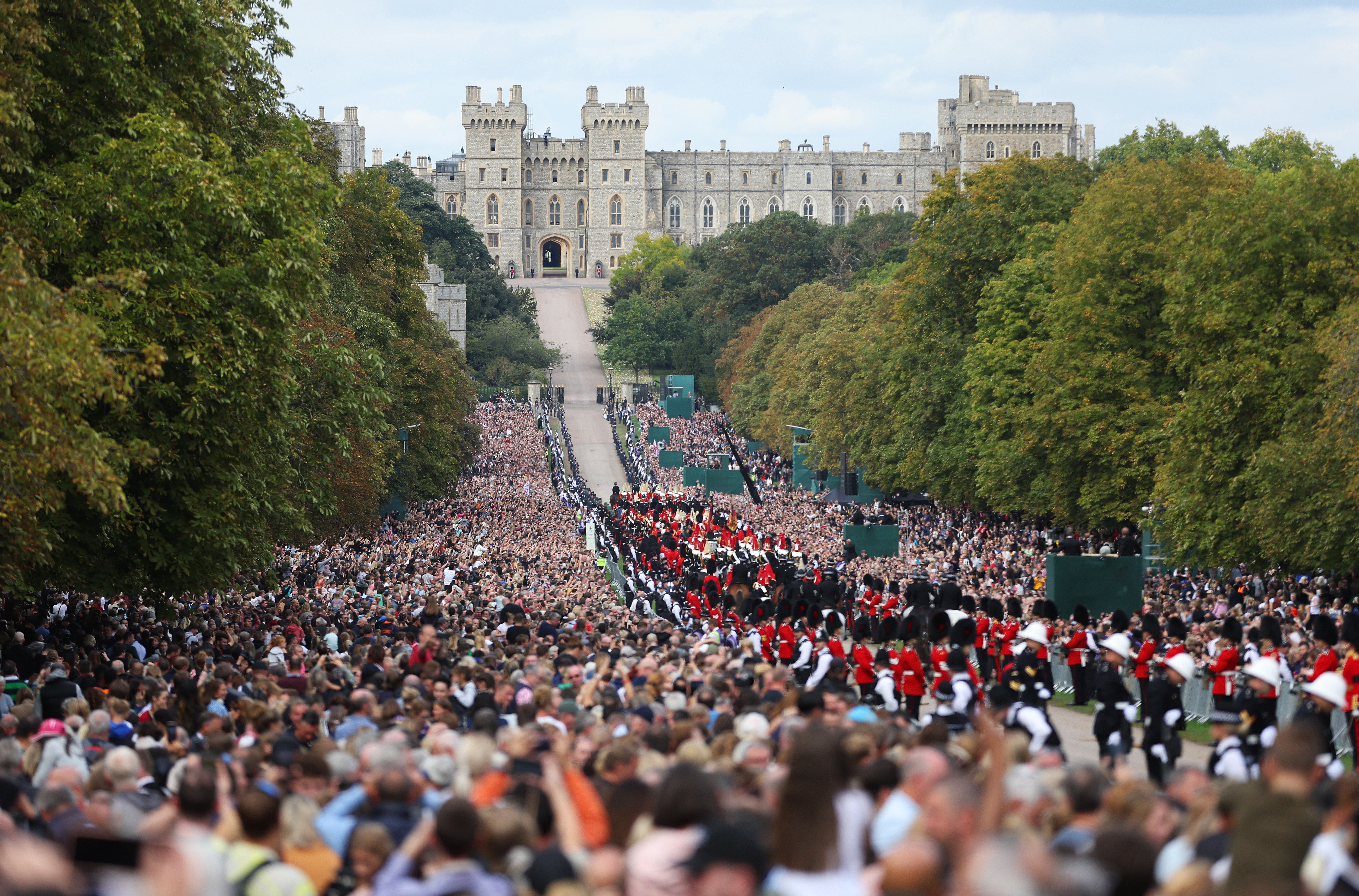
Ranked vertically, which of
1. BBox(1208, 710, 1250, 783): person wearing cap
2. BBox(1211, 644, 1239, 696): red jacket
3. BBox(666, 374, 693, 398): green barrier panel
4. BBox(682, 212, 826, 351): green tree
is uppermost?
BBox(682, 212, 826, 351): green tree

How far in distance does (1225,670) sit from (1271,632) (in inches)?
62.2

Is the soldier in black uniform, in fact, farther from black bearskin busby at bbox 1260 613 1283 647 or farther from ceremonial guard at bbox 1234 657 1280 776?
ceremonial guard at bbox 1234 657 1280 776

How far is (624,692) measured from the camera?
39.7 feet

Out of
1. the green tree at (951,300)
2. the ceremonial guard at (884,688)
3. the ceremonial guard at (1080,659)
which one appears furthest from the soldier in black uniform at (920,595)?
the green tree at (951,300)

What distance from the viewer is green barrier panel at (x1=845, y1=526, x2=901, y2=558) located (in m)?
35.5

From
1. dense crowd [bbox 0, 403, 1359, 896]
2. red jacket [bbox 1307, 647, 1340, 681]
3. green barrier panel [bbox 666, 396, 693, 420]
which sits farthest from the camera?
green barrier panel [bbox 666, 396, 693, 420]

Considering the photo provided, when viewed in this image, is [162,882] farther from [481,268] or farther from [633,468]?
[481,268]

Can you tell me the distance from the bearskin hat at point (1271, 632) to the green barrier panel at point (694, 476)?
40.3 meters

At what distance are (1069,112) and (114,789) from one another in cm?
14538

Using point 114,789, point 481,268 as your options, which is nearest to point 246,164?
point 114,789

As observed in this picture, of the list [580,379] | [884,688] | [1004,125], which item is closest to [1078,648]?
[884,688]

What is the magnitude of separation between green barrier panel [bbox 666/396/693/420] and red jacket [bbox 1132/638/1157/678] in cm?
6638

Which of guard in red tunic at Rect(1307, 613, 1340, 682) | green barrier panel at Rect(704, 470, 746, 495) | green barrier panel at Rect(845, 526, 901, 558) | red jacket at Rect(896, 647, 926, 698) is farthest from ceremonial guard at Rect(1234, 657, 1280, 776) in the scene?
green barrier panel at Rect(704, 470, 746, 495)

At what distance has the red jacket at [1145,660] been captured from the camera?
1616 centimetres
